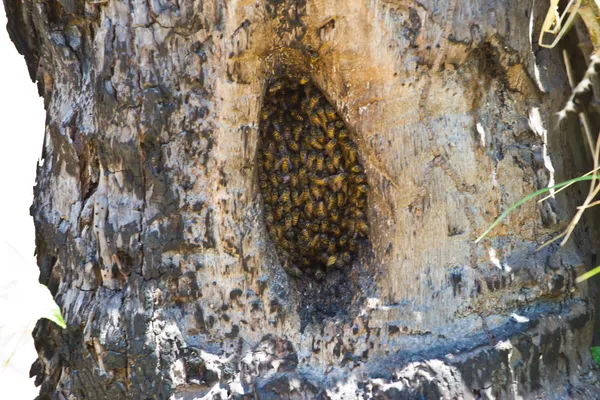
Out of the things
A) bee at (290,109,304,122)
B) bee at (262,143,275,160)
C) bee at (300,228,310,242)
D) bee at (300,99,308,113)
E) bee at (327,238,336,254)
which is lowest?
bee at (327,238,336,254)

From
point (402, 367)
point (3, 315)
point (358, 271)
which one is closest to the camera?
point (3, 315)

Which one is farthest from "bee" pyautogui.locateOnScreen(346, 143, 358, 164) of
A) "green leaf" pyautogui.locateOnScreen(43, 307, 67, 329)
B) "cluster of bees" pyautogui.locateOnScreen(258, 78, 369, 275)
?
"green leaf" pyautogui.locateOnScreen(43, 307, 67, 329)

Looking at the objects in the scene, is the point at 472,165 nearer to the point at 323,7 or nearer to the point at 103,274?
the point at 323,7

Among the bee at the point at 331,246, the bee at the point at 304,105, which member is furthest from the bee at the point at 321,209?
the bee at the point at 304,105

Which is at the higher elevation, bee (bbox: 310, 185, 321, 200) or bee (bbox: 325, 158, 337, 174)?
bee (bbox: 325, 158, 337, 174)

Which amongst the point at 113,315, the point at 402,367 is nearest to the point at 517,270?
the point at 402,367

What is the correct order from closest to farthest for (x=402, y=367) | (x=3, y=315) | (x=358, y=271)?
(x=3, y=315) < (x=402, y=367) < (x=358, y=271)

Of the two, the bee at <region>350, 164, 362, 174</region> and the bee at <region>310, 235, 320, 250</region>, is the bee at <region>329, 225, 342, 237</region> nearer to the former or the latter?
the bee at <region>310, 235, 320, 250</region>
